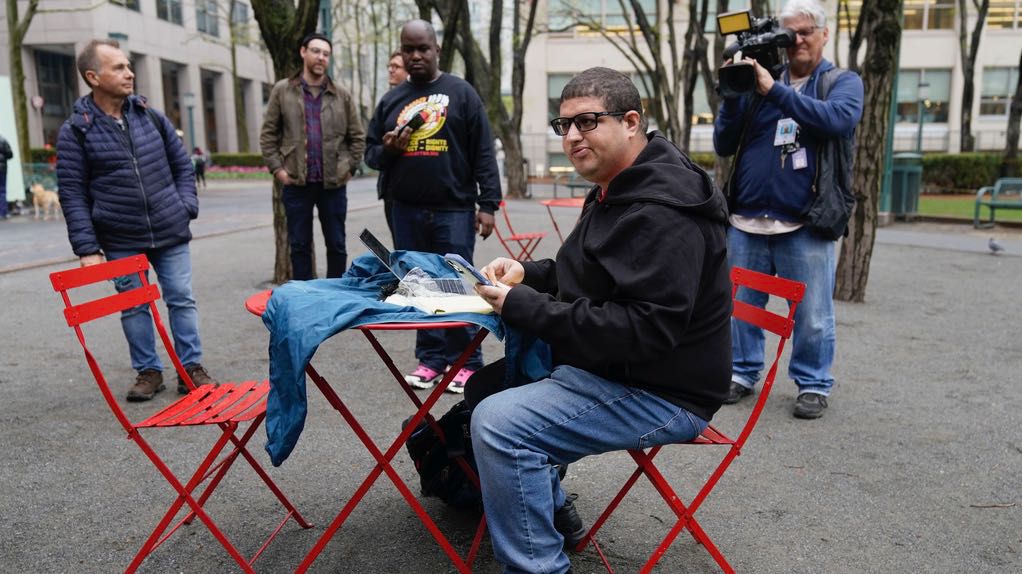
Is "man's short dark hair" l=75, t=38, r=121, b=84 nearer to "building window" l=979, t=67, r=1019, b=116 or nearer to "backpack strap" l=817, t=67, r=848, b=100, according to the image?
"backpack strap" l=817, t=67, r=848, b=100

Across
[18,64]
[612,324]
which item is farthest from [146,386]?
[18,64]

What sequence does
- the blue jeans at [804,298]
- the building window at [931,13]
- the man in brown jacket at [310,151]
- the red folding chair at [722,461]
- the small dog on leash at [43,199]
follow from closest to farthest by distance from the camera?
the red folding chair at [722,461]
the blue jeans at [804,298]
the man in brown jacket at [310,151]
the small dog on leash at [43,199]
the building window at [931,13]

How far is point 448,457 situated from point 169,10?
138ft

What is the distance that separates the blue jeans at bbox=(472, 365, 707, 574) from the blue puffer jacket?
2966 mm

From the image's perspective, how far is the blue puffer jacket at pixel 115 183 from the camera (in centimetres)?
429

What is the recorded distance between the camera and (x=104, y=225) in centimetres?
437

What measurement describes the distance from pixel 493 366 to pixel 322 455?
1.42 m

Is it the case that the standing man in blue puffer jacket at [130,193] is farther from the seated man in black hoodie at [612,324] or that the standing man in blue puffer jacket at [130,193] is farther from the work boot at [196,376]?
the seated man in black hoodie at [612,324]

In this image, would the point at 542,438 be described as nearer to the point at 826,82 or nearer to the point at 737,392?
the point at 737,392

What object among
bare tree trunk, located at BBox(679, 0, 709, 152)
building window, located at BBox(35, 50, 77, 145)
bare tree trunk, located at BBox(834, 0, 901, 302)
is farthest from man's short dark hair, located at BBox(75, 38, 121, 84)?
building window, located at BBox(35, 50, 77, 145)

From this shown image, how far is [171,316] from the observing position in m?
4.62

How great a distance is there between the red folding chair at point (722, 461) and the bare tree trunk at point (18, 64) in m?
16.7

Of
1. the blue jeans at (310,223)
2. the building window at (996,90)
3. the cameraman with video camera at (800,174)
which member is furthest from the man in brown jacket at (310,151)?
the building window at (996,90)

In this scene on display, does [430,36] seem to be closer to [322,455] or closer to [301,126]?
[301,126]
